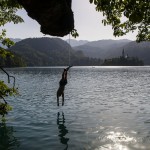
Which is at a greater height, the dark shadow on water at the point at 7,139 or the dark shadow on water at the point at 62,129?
the dark shadow on water at the point at 7,139

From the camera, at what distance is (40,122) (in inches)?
938

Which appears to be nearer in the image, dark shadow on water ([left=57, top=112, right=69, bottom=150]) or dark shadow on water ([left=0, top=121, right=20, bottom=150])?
dark shadow on water ([left=0, top=121, right=20, bottom=150])

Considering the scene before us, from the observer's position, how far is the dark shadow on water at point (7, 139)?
16936 millimetres

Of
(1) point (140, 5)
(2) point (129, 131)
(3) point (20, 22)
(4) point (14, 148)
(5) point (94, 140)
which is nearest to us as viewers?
(1) point (140, 5)

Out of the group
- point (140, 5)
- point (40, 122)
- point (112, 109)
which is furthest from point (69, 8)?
point (112, 109)

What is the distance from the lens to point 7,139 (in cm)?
1864

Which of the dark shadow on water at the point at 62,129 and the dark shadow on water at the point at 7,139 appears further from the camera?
the dark shadow on water at the point at 62,129

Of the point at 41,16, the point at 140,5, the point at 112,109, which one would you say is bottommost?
the point at 112,109

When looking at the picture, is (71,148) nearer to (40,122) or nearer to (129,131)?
(129,131)

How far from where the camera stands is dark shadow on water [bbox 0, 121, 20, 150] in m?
16.9

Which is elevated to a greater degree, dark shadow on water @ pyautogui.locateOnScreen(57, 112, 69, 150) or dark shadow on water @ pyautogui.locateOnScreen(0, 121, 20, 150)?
dark shadow on water @ pyautogui.locateOnScreen(0, 121, 20, 150)

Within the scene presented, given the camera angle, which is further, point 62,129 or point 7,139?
point 62,129

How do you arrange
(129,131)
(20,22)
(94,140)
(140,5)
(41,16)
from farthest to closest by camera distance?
(129,131)
(94,140)
(20,22)
(140,5)
(41,16)

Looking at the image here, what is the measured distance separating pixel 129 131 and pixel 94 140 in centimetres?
383
